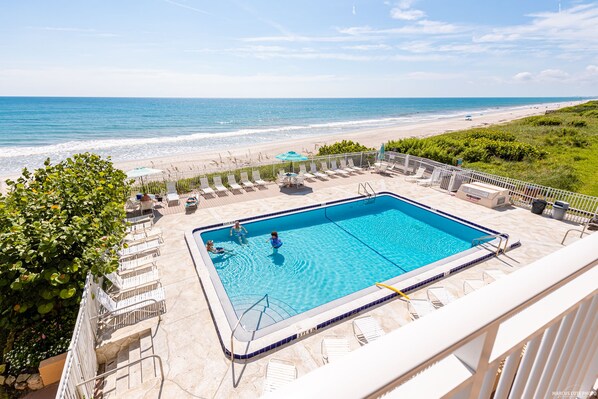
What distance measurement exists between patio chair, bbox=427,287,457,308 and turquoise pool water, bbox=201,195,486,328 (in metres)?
1.76

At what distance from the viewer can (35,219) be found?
19.3 ft

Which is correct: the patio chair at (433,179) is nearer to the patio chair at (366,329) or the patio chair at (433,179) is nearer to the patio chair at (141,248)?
the patio chair at (366,329)

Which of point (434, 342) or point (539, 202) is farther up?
point (434, 342)

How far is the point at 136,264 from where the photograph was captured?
29.3ft

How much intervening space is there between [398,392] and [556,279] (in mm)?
699

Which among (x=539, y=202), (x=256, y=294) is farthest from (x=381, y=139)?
(x=256, y=294)

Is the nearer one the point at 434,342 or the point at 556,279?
the point at 434,342

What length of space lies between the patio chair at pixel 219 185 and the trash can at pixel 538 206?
14.7 meters

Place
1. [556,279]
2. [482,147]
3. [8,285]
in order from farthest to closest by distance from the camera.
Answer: [482,147]
[8,285]
[556,279]

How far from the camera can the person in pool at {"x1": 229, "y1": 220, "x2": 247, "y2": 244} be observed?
38.6ft

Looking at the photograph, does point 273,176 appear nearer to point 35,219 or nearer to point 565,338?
point 35,219

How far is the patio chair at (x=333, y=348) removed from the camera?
616 centimetres

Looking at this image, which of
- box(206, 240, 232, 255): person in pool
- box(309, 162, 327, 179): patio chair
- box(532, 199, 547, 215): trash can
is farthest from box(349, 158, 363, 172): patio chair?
box(206, 240, 232, 255): person in pool

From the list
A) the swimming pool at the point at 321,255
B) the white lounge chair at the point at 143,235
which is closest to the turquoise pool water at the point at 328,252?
the swimming pool at the point at 321,255
